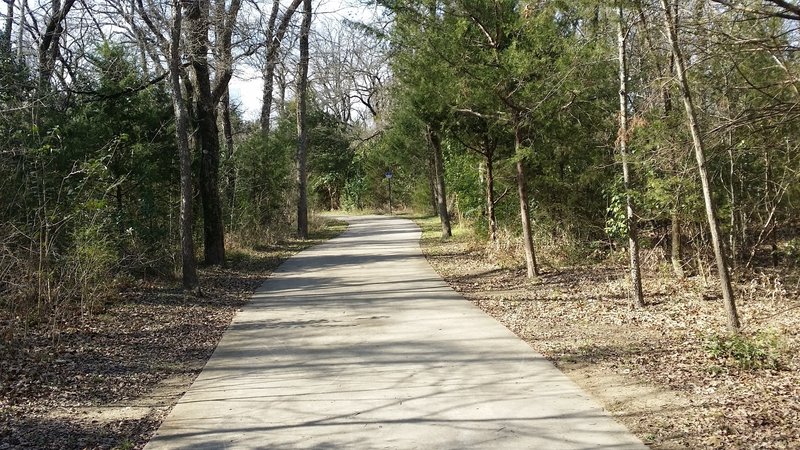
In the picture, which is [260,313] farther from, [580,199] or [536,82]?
[580,199]

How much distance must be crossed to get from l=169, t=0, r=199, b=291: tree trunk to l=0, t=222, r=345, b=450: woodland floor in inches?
20.8

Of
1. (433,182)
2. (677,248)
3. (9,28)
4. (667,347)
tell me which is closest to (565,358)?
(667,347)

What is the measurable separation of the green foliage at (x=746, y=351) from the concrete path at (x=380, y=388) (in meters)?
1.65

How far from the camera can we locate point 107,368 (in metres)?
7.69

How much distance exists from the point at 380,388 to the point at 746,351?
11.6 ft

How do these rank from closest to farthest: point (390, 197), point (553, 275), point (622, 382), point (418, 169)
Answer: point (622, 382)
point (553, 275)
point (418, 169)
point (390, 197)

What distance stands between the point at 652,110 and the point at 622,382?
5.19 metres

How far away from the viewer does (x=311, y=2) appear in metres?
23.3

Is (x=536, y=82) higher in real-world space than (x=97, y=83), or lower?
lower

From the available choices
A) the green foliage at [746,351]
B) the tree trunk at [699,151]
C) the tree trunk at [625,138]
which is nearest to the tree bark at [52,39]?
the tree trunk at [625,138]

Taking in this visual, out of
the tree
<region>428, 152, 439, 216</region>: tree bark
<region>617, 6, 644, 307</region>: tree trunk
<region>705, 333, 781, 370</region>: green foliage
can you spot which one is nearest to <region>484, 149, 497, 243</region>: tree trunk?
the tree

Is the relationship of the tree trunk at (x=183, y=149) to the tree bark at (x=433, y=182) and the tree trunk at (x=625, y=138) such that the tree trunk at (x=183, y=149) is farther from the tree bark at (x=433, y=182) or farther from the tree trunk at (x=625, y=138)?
the tree bark at (x=433, y=182)

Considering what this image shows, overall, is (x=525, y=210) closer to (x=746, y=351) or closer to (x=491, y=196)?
(x=491, y=196)

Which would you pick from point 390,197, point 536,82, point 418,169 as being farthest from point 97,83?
point 390,197
